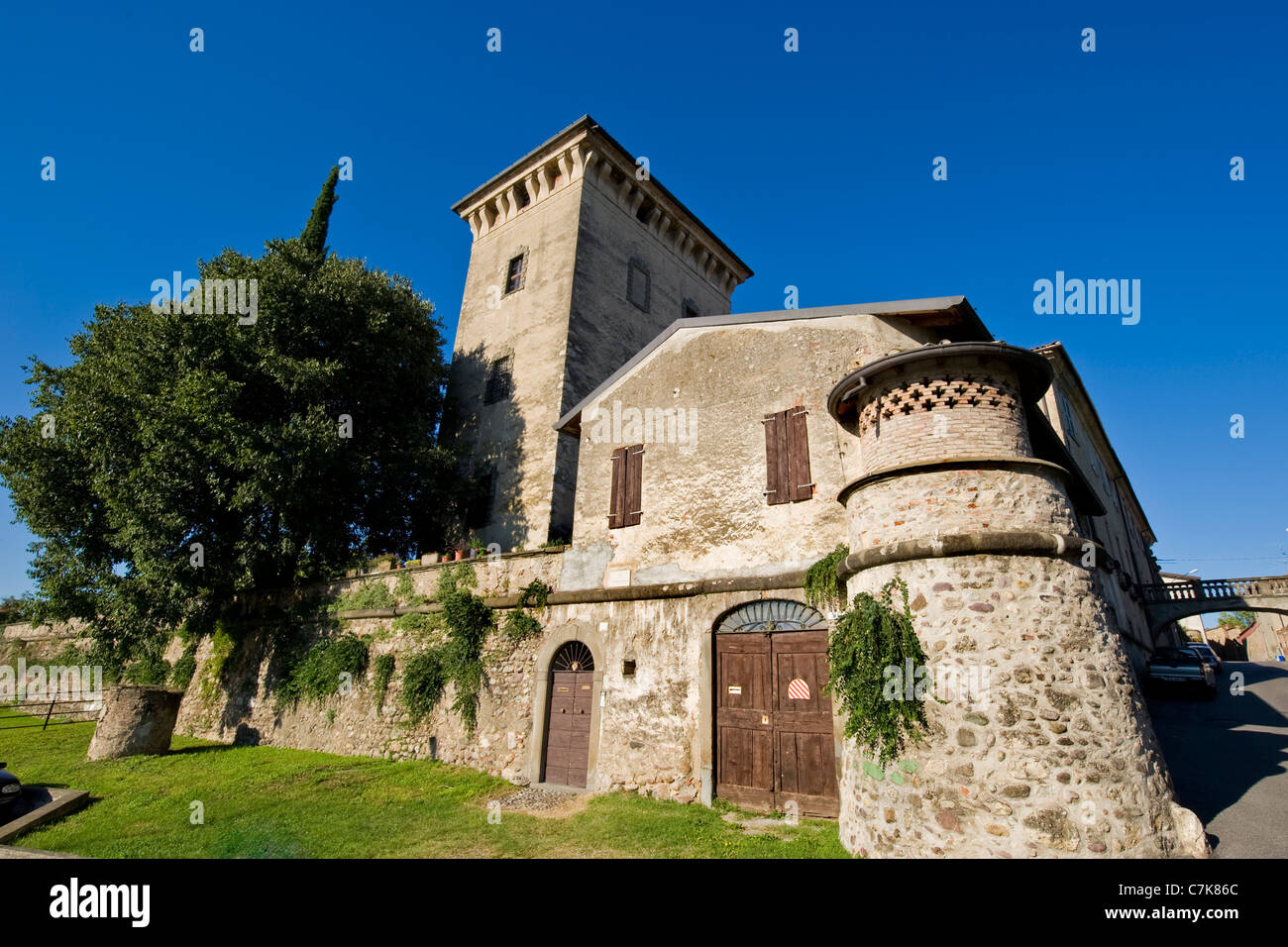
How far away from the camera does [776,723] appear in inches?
360

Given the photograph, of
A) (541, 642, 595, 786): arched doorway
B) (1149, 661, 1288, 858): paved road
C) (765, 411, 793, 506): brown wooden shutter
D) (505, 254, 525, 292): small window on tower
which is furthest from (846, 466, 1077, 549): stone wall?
(505, 254, 525, 292): small window on tower

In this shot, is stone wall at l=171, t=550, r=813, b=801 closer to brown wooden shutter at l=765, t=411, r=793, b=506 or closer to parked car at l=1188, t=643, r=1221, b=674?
brown wooden shutter at l=765, t=411, r=793, b=506

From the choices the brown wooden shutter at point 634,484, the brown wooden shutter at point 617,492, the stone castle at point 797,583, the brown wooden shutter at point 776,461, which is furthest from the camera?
the brown wooden shutter at point 617,492

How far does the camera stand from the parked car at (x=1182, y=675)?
58.6 ft

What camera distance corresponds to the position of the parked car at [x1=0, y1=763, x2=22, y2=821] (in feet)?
28.8

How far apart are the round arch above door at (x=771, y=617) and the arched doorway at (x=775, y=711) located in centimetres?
2

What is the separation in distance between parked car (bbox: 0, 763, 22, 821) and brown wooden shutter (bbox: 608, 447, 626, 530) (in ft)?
32.0

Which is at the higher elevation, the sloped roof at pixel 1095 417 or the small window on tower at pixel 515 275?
the small window on tower at pixel 515 275

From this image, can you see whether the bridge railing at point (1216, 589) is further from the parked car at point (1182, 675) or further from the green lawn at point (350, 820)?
the green lawn at point (350, 820)

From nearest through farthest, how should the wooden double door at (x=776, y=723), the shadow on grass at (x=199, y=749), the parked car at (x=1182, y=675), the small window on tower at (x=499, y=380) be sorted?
the wooden double door at (x=776, y=723) < the shadow on grass at (x=199, y=749) < the parked car at (x=1182, y=675) < the small window on tower at (x=499, y=380)

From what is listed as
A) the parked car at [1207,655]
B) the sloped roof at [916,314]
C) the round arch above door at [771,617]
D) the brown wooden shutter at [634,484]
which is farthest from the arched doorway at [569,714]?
the parked car at [1207,655]

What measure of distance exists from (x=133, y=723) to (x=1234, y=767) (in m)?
20.9
